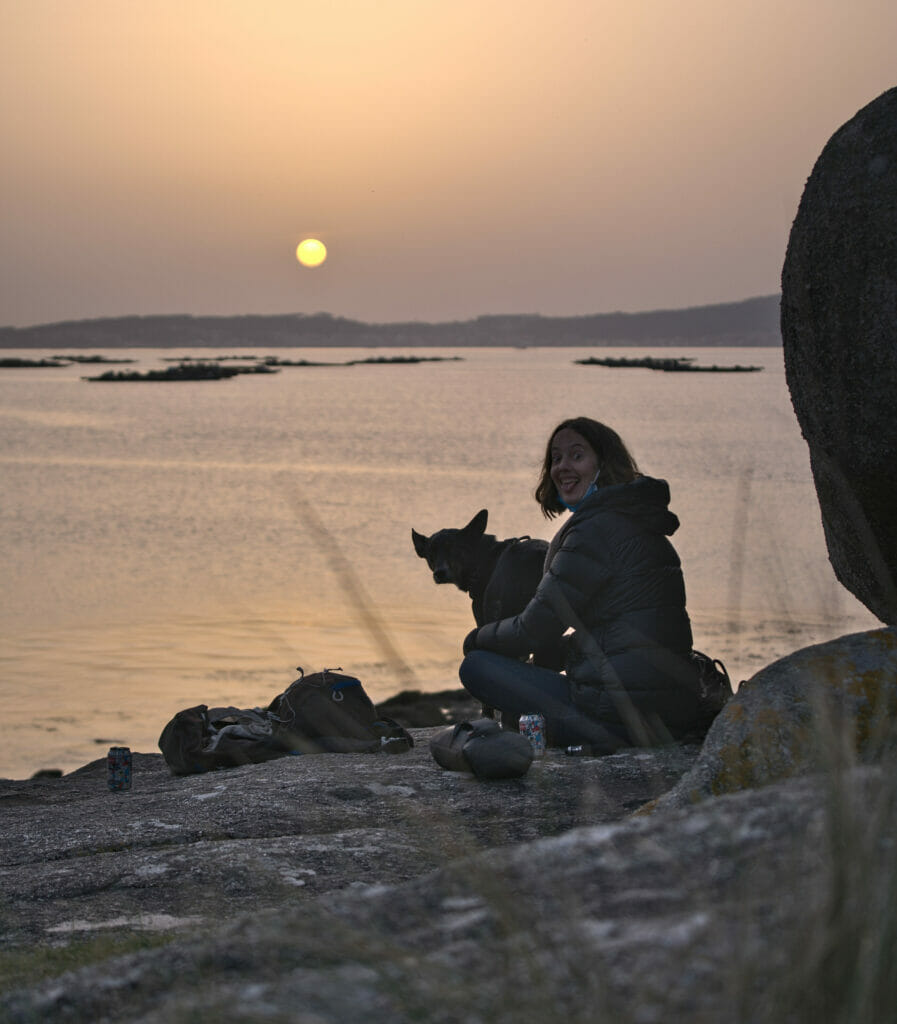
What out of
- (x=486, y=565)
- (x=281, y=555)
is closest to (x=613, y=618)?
(x=486, y=565)

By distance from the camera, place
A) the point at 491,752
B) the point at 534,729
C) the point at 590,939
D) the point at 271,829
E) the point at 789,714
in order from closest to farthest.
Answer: the point at 590,939, the point at 789,714, the point at 271,829, the point at 491,752, the point at 534,729

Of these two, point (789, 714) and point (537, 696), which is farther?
point (537, 696)

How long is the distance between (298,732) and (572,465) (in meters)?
2.57

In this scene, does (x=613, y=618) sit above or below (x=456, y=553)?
below

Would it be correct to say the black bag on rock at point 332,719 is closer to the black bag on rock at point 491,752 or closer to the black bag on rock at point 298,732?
the black bag on rock at point 298,732

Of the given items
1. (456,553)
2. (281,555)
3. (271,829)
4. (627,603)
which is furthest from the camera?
(281,555)

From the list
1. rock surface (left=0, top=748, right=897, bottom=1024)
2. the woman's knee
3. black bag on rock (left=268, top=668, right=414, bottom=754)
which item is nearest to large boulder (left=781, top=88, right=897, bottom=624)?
the woman's knee

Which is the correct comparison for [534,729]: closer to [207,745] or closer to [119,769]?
[207,745]

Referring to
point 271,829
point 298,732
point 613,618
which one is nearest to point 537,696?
point 613,618

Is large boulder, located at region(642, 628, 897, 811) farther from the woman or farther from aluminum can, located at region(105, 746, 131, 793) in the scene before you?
aluminum can, located at region(105, 746, 131, 793)

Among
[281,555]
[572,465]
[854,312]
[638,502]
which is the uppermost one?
[854,312]

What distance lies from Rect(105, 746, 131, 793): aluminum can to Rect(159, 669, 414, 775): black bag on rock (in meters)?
0.42

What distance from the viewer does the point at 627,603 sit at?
6.83 meters

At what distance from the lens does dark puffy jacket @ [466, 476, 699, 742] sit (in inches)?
267
